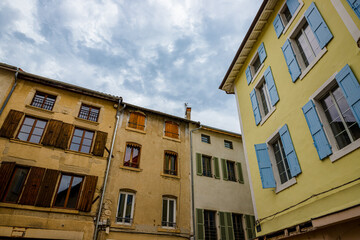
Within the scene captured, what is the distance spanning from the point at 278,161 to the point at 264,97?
9.20 feet

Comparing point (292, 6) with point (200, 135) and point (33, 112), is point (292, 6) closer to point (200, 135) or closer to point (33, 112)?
point (200, 135)

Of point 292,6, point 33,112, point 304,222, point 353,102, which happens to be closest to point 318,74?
point 353,102

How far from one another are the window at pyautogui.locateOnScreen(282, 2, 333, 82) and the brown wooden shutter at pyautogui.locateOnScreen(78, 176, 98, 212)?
983 centimetres

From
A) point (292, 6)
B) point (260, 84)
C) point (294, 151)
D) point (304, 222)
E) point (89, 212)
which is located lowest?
point (304, 222)

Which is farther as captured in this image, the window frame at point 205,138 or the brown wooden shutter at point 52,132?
the window frame at point 205,138

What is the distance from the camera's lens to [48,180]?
1066 centimetres

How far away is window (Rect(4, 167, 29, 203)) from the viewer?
9906 millimetres

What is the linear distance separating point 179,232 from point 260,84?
27.0 ft

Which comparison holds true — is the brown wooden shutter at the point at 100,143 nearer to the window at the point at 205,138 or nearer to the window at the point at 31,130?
the window at the point at 31,130

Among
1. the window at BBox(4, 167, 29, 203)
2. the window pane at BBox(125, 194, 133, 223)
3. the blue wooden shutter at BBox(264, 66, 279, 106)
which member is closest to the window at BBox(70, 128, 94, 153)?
the window at BBox(4, 167, 29, 203)

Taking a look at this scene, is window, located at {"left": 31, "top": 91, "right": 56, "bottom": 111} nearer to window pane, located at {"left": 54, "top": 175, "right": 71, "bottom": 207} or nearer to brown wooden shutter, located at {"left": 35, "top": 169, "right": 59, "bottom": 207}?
brown wooden shutter, located at {"left": 35, "top": 169, "right": 59, "bottom": 207}

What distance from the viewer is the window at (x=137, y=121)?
14453 mm

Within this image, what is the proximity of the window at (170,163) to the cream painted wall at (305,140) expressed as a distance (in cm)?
557

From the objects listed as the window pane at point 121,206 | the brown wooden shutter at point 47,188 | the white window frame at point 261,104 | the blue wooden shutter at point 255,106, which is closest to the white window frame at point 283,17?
the white window frame at point 261,104
